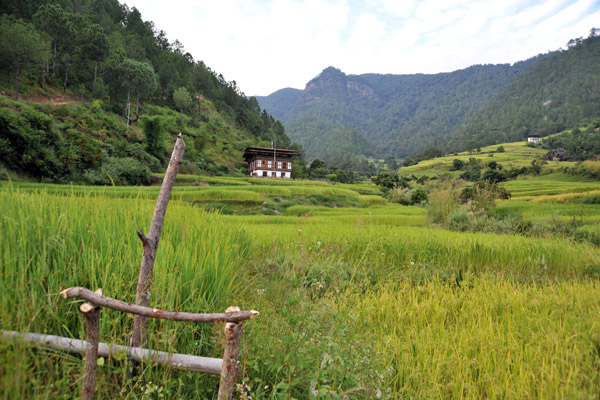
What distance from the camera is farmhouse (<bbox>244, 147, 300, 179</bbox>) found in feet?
141

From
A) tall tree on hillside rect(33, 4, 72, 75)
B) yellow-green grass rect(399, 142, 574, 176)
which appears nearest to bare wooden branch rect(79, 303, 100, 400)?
yellow-green grass rect(399, 142, 574, 176)

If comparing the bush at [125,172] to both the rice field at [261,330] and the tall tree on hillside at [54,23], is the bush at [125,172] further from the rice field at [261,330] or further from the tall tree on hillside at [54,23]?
the tall tree on hillside at [54,23]

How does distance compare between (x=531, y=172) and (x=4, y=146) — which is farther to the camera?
(x=531, y=172)

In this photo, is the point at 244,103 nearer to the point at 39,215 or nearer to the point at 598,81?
the point at 39,215

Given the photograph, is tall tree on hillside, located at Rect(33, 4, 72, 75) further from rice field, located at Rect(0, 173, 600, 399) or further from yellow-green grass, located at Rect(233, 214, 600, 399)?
rice field, located at Rect(0, 173, 600, 399)

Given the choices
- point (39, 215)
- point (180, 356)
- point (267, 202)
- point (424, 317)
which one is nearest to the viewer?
point (180, 356)

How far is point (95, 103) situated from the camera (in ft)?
110

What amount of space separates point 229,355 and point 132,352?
73 cm

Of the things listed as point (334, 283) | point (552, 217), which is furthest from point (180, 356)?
point (552, 217)

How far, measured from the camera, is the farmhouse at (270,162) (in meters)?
43.1

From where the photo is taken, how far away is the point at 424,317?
122 inches

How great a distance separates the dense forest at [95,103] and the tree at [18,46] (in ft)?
0.28

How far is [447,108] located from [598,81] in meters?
84.1

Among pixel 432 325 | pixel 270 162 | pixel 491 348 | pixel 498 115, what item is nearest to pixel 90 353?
pixel 491 348
